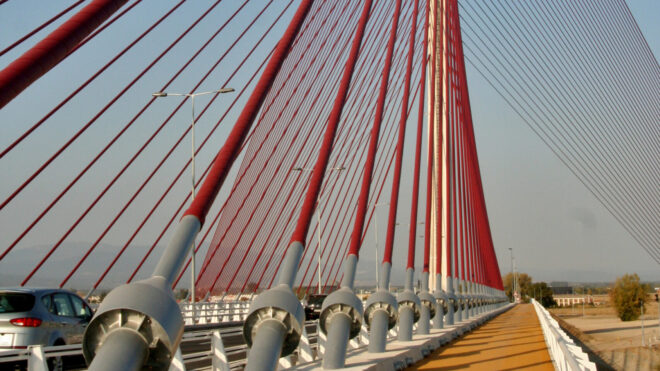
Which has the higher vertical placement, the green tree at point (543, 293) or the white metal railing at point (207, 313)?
the green tree at point (543, 293)

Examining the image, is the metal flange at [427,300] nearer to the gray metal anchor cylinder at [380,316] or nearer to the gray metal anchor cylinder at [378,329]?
the gray metal anchor cylinder at [380,316]

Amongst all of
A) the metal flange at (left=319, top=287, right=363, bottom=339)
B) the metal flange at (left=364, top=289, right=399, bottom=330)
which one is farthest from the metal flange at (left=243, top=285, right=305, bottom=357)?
the metal flange at (left=364, top=289, right=399, bottom=330)

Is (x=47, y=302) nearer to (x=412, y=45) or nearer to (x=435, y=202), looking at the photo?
(x=412, y=45)

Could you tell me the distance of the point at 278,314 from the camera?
361 inches

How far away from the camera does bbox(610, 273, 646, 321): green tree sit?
394 ft

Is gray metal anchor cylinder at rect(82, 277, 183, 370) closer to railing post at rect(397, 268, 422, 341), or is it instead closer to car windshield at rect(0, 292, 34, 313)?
car windshield at rect(0, 292, 34, 313)

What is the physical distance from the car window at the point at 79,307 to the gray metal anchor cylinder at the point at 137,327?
675cm

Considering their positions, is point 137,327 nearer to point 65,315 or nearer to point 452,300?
point 65,315

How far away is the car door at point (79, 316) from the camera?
12491 millimetres

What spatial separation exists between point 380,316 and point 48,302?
620 cm

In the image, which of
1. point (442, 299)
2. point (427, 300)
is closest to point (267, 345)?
point (427, 300)

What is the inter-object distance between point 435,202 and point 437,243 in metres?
4.78

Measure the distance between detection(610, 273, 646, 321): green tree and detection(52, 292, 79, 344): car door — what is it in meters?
117

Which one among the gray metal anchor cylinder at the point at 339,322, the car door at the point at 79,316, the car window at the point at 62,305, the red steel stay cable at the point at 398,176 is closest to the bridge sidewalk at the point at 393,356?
the gray metal anchor cylinder at the point at 339,322
